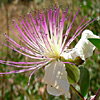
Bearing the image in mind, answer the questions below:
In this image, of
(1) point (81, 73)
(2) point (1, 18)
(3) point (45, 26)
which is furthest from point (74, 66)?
(2) point (1, 18)

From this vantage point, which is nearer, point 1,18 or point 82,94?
point 82,94

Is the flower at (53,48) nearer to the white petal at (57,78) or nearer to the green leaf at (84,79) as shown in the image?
the white petal at (57,78)

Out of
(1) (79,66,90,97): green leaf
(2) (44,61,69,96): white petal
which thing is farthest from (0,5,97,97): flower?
(1) (79,66,90,97): green leaf

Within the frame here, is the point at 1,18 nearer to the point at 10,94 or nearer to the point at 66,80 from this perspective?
the point at 10,94

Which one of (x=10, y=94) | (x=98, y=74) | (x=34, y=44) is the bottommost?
(x=10, y=94)

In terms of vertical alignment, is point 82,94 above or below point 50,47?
below

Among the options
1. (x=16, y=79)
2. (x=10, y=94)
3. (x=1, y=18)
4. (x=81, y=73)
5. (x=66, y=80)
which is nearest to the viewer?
(x=66, y=80)

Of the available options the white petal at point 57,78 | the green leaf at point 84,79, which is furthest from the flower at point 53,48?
the green leaf at point 84,79

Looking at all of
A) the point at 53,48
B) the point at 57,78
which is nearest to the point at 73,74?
the point at 57,78

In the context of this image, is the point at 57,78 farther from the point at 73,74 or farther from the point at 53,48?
the point at 53,48
